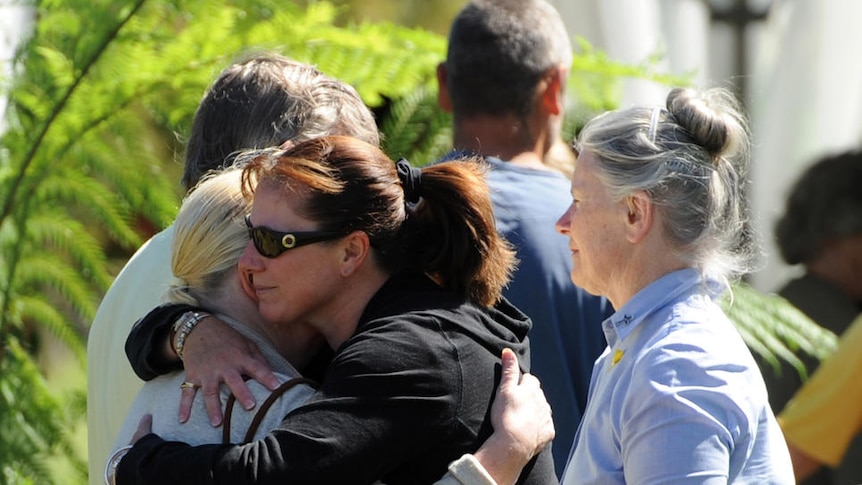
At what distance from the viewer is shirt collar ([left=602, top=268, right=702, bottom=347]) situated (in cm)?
190

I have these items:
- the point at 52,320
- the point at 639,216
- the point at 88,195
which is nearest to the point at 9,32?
the point at 88,195

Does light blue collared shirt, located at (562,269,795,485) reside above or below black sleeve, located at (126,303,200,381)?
below

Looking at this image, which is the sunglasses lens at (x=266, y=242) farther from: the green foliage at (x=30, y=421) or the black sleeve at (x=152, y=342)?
the green foliage at (x=30, y=421)

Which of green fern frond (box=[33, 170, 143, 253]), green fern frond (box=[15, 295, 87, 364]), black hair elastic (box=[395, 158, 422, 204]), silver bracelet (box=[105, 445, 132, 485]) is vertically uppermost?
black hair elastic (box=[395, 158, 422, 204])

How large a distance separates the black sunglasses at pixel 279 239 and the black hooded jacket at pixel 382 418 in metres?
0.15

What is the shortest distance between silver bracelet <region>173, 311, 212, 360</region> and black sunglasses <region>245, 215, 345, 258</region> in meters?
0.17

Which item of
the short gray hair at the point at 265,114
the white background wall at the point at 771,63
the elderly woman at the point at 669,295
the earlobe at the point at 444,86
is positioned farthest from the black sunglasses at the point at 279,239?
the white background wall at the point at 771,63

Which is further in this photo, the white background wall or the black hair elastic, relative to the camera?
the white background wall

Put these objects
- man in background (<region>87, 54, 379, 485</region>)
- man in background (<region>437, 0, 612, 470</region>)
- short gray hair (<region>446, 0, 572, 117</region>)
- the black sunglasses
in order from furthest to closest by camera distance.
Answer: short gray hair (<region>446, 0, 572, 117</region>), man in background (<region>437, 0, 612, 470</region>), man in background (<region>87, 54, 379, 485</region>), the black sunglasses

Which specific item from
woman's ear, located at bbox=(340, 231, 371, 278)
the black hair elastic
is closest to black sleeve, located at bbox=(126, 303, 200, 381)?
woman's ear, located at bbox=(340, 231, 371, 278)

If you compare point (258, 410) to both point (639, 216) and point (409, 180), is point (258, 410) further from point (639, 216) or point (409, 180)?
point (639, 216)

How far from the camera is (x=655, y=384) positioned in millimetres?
1771

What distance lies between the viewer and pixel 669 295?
190cm

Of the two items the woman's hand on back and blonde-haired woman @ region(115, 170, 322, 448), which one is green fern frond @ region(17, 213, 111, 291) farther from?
the woman's hand on back
